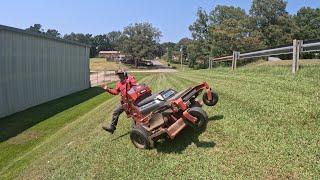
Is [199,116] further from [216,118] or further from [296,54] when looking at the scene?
[296,54]

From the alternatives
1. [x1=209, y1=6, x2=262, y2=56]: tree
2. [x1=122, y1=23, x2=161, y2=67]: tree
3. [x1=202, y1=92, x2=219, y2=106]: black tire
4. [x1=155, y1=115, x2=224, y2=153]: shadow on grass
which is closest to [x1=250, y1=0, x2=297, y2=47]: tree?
[x1=209, y1=6, x2=262, y2=56]: tree

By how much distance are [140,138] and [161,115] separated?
65 centimetres

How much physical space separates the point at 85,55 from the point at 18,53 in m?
20.8

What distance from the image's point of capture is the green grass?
6.67 meters

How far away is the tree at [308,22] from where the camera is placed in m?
93.2

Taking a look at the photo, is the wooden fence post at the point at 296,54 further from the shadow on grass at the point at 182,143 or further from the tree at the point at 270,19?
the tree at the point at 270,19

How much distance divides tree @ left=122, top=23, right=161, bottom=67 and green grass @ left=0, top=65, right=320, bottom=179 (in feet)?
381

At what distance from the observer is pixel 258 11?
8944 centimetres

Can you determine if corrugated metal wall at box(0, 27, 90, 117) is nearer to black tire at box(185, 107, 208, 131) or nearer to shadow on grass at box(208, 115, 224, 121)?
shadow on grass at box(208, 115, 224, 121)

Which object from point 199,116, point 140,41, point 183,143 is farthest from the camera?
point 140,41

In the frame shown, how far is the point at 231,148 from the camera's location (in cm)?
758

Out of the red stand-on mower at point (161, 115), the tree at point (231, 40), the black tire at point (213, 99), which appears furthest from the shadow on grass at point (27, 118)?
the tree at point (231, 40)

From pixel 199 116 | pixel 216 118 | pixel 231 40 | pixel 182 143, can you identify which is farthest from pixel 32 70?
pixel 231 40

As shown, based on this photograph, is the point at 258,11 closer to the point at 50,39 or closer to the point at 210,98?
the point at 50,39
